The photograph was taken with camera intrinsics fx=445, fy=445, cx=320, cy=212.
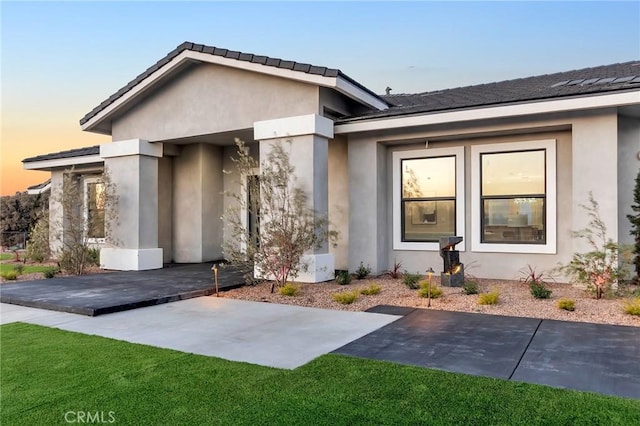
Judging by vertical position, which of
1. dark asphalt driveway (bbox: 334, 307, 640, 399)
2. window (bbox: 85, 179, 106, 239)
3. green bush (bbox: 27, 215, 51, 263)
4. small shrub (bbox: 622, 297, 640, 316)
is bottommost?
dark asphalt driveway (bbox: 334, 307, 640, 399)

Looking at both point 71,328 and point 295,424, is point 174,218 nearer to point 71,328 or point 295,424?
point 71,328

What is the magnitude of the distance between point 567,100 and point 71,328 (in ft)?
28.7

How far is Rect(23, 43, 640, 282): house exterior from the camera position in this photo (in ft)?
27.8

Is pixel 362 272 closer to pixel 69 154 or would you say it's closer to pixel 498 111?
pixel 498 111

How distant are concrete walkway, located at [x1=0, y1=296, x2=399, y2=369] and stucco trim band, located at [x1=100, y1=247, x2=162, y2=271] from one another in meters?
4.35

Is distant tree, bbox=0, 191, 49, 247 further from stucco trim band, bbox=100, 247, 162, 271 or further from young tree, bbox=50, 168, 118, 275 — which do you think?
stucco trim band, bbox=100, 247, 162, 271

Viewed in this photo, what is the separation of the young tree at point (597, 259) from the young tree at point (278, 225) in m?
4.67

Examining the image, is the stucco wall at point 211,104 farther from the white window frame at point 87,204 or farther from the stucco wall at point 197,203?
the white window frame at point 87,204

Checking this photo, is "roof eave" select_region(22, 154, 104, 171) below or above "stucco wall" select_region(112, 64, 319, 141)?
below

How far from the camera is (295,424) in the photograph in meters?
3.06

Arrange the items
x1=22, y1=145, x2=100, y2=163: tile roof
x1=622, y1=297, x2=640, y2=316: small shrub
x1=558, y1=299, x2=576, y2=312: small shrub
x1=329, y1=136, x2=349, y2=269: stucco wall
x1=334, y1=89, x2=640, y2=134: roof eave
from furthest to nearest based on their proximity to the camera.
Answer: x1=22, y1=145, x2=100, y2=163: tile roof
x1=329, y1=136, x2=349, y2=269: stucco wall
x1=334, y1=89, x2=640, y2=134: roof eave
x1=558, y1=299, x2=576, y2=312: small shrub
x1=622, y1=297, x2=640, y2=316: small shrub

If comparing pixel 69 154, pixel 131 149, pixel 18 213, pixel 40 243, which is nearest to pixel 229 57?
pixel 131 149

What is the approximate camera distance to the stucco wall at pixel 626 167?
8883mm

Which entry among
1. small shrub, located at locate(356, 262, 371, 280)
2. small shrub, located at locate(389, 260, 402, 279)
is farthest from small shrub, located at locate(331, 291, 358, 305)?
small shrub, located at locate(389, 260, 402, 279)
